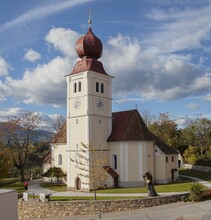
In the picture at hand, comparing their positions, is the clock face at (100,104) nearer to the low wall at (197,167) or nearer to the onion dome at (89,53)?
A: the onion dome at (89,53)

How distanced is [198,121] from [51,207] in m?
55.7

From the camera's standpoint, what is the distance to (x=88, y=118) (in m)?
41.9

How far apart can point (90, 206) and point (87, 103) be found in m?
15.7

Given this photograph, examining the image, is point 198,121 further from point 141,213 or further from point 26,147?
point 141,213

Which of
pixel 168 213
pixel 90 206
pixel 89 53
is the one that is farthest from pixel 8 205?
pixel 89 53

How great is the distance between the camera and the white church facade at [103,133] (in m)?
42.4

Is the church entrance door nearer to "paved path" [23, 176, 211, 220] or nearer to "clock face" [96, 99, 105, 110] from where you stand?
"clock face" [96, 99, 105, 110]

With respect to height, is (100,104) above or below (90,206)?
above

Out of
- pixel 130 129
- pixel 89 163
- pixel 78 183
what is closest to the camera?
pixel 89 163

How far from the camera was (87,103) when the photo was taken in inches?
1661

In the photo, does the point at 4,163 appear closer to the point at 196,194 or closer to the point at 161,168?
the point at 161,168

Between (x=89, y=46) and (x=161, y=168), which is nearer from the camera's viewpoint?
(x=89, y=46)

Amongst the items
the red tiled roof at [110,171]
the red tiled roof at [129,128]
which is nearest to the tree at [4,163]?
the red tiled roof at [110,171]

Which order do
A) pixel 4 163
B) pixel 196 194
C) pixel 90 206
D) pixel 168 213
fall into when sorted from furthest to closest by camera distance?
pixel 4 163, pixel 196 194, pixel 90 206, pixel 168 213
